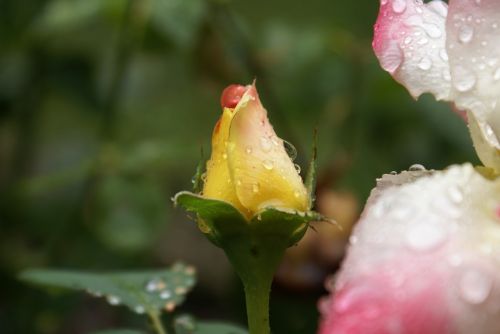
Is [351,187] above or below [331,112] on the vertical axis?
below

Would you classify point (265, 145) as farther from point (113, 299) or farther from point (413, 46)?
point (113, 299)

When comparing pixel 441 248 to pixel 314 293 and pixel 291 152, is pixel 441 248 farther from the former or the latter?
pixel 314 293

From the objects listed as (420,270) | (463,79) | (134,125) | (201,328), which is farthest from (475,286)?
(134,125)

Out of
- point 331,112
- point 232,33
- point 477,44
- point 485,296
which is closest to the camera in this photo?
point 485,296

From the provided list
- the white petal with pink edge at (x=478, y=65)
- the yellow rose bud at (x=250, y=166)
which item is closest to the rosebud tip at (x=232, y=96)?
the yellow rose bud at (x=250, y=166)

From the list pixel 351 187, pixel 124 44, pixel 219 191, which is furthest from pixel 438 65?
pixel 351 187

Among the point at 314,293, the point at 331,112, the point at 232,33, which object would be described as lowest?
the point at 314,293

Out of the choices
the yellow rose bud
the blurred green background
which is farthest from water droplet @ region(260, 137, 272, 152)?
the blurred green background
